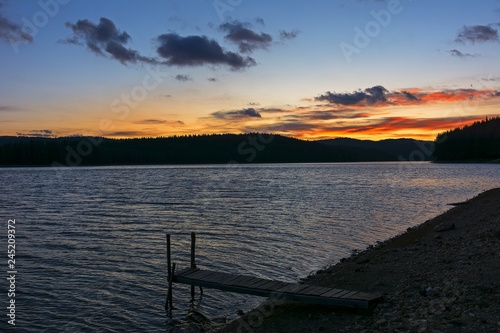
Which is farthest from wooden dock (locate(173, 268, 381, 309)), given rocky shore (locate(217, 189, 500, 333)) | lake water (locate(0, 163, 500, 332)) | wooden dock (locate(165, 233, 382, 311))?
lake water (locate(0, 163, 500, 332))

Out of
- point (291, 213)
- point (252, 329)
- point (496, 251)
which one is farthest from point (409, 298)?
point (291, 213)

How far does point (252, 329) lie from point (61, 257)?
14.4 metres

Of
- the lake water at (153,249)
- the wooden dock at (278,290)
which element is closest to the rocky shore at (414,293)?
the wooden dock at (278,290)

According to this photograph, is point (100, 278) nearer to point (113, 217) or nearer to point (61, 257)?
point (61, 257)

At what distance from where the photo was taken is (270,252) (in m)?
24.4

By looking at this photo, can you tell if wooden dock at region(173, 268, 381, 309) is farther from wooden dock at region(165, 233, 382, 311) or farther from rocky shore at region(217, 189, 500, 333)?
rocky shore at region(217, 189, 500, 333)

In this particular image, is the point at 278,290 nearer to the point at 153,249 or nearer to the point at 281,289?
the point at 281,289

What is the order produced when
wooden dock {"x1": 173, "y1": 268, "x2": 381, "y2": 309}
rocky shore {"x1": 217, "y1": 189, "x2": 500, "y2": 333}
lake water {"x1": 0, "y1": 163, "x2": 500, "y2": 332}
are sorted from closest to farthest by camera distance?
rocky shore {"x1": 217, "y1": 189, "x2": 500, "y2": 333} → wooden dock {"x1": 173, "y1": 268, "x2": 381, "y2": 309} → lake water {"x1": 0, "y1": 163, "x2": 500, "y2": 332}

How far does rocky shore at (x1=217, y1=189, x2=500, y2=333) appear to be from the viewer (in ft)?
34.2

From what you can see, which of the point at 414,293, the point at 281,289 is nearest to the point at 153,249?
the point at 281,289

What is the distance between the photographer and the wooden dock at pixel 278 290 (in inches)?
486

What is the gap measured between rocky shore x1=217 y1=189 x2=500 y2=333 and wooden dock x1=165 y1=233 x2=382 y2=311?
345 mm

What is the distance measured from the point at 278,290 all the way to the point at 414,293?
393cm

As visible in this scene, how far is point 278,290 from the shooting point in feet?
44.8
